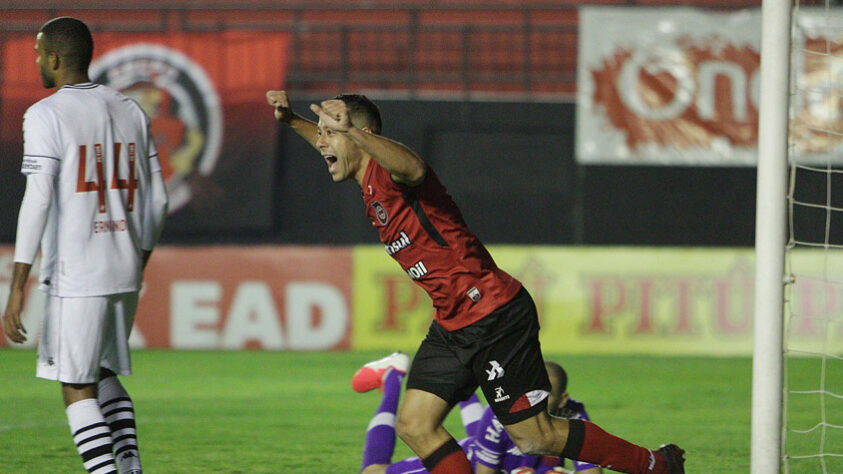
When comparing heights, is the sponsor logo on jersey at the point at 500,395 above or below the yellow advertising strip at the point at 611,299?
above

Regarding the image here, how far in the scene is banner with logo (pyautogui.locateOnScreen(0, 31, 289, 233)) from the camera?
10.7 metres

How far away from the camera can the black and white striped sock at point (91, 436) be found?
3770 millimetres

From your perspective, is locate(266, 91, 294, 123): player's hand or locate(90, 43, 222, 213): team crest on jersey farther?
locate(90, 43, 222, 213): team crest on jersey

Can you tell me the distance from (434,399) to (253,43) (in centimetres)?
780

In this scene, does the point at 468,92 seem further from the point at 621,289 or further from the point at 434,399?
the point at 434,399

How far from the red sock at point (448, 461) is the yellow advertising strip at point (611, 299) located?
647 cm

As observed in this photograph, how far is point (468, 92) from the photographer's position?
12.2 m

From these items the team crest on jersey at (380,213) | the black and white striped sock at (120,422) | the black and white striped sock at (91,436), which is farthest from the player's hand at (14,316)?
the team crest on jersey at (380,213)

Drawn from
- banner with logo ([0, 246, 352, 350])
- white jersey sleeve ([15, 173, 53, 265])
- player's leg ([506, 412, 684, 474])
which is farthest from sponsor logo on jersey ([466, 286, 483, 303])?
banner with logo ([0, 246, 352, 350])

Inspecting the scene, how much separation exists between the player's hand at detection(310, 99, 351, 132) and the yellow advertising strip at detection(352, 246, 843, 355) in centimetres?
663

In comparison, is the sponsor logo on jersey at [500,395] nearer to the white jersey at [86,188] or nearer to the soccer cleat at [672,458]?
the soccer cleat at [672,458]

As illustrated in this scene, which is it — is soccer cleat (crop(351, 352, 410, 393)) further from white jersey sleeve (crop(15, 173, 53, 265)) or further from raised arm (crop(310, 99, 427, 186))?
white jersey sleeve (crop(15, 173, 53, 265))

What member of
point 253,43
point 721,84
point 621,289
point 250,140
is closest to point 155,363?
point 250,140

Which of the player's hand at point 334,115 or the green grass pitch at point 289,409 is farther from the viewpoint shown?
the green grass pitch at point 289,409
